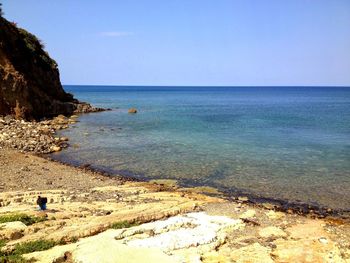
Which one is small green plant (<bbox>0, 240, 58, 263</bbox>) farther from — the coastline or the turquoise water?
the turquoise water

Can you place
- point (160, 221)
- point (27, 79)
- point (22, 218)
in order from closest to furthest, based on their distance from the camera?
point (22, 218) < point (160, 221) < point (27, 79)

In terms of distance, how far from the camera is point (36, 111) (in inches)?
2334

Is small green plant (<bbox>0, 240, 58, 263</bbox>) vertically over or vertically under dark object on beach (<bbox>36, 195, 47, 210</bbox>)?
under

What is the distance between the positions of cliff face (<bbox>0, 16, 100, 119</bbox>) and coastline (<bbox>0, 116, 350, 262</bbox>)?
28.2m

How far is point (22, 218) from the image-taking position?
16.6 meters

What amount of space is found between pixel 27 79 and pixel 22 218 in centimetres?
4673

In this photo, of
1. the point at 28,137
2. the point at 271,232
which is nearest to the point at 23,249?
the point at 271,232

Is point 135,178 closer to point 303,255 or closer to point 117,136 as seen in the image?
point 303,255

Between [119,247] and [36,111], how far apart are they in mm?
50576

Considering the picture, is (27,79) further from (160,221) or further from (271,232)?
(271,232)

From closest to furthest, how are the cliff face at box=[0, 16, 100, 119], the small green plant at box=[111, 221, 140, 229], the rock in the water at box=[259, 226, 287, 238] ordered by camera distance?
the small green plant at box=[111, 221, 140, 229]
the rock in the water at box=[259, 226, 287, 238]
the cliff face at box=[0, 16, 100, 119]

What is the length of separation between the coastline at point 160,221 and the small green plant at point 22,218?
36 centimetres

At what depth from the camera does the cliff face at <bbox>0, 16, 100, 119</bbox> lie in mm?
52559

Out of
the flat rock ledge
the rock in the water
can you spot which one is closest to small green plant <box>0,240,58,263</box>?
the rock in the water
